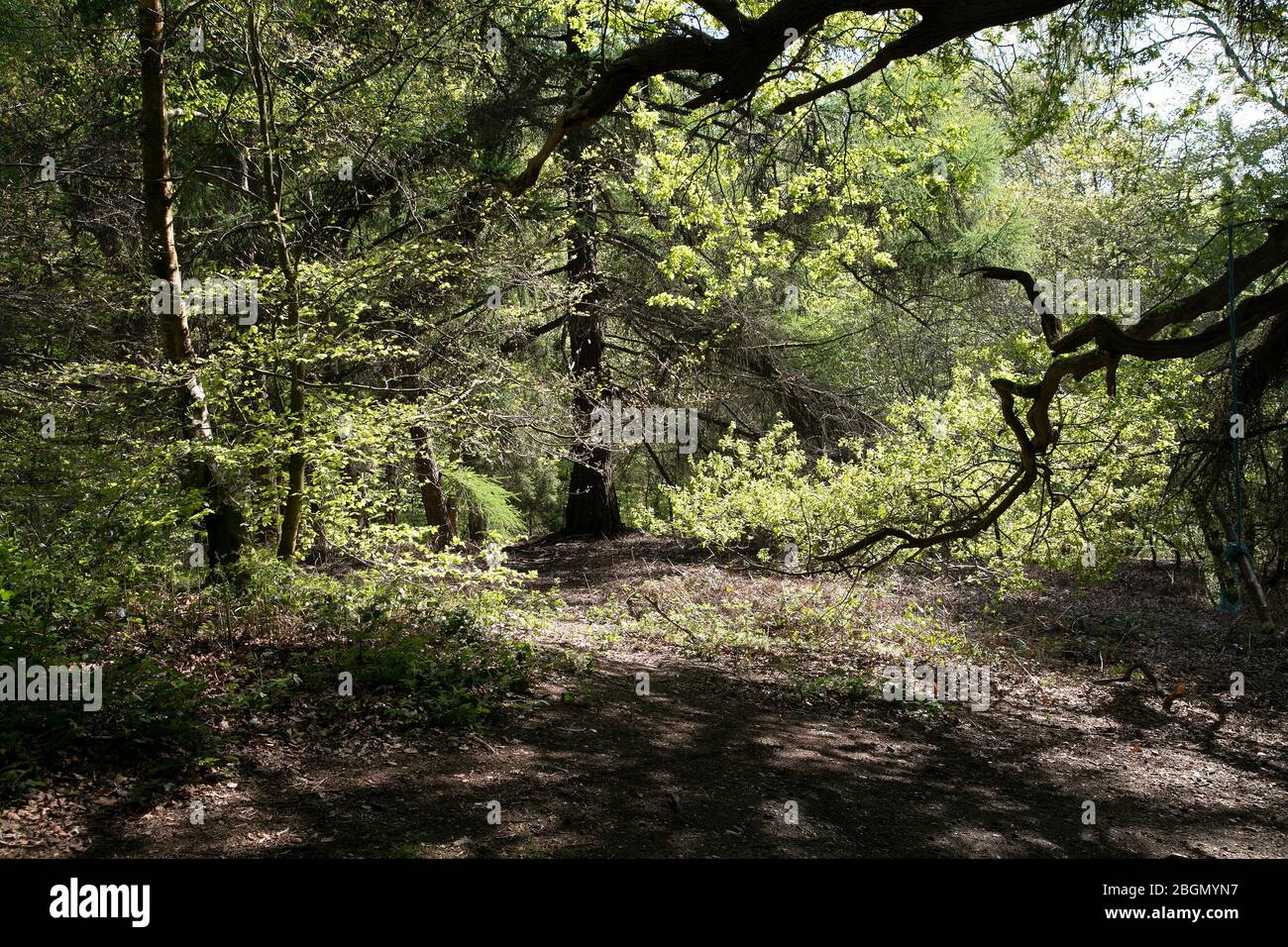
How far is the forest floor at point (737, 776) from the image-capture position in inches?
169

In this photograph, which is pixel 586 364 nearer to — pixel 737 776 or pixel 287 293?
pixel 287 293

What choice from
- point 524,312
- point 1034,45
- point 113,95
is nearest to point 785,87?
point 1034,45

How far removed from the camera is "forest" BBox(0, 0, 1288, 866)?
194 inches

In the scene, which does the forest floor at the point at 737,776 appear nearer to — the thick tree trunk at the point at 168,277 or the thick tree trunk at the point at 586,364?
the thick tree trunk at the point at 168,277

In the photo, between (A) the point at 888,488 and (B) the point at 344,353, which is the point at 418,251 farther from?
(A) the point at 888,488

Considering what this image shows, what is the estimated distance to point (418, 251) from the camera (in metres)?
8.63

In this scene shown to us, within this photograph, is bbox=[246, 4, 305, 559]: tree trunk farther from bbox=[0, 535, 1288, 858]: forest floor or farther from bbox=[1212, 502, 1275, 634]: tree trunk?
bbox=[1212, 502, 1275, 634]: tree trunk

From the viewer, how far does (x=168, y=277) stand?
7.98m

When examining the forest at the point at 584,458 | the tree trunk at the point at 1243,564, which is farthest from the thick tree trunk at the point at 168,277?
the tree trunk at the point at 1243,564

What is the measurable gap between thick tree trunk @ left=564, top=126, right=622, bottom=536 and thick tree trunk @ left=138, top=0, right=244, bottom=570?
180 inches

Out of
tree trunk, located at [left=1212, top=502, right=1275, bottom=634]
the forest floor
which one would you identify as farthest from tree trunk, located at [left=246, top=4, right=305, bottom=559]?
tree trunk, located at [left=1212, top=502, right=1275, bottom=634]

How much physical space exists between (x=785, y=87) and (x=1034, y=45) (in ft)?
8.60

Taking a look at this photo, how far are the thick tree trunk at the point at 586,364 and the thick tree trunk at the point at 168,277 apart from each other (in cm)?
457

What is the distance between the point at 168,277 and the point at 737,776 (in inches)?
258
